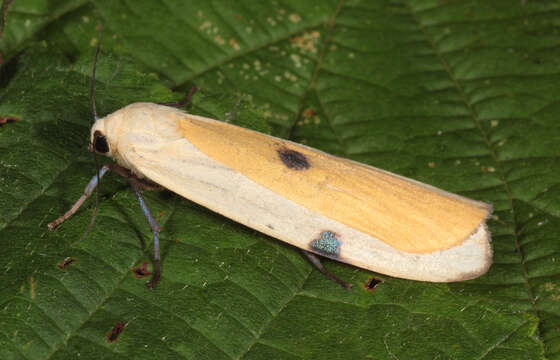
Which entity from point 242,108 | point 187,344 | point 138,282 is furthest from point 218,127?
point 187,344

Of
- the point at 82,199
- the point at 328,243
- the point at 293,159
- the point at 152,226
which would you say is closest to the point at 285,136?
the point at 293,159

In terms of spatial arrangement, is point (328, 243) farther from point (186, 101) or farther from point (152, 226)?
point (186, 101)

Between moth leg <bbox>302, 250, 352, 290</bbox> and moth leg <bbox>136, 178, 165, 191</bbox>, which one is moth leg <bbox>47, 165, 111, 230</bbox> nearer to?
moth leg <bbox>136, 178, 165, 191</bbox>

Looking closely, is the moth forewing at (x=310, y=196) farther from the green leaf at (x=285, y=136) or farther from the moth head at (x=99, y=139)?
the green leaf at (x=285, y=136)

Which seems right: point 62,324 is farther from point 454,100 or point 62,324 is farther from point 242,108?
point 454,100

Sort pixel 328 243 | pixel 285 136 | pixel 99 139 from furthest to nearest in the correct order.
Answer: pixel 285 136 → pixel 99 139 → pixel 328 243

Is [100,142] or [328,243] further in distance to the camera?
[100,142]

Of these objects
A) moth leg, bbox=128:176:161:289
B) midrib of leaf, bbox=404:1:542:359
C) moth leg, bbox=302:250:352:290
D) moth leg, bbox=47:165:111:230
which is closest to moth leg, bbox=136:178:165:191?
moth leg, bbox=128:176:161:289
